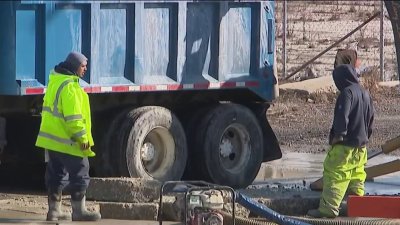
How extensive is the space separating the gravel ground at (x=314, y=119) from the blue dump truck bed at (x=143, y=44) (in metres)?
3.72

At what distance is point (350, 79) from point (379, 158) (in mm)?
5431

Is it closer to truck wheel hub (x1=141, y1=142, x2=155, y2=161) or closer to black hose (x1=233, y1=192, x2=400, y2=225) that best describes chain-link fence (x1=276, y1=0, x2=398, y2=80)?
truck wheel hub (x1=141, y1=142, x2=155, y2=161)

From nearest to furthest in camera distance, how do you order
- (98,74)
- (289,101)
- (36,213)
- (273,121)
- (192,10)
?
1. (36,213)
2. (98,74)
3. (192,10)
4. (273,121)
5. (289,101)

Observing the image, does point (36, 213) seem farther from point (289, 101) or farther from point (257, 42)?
point (289, 101)

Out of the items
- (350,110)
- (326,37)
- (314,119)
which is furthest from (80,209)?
(326,37)

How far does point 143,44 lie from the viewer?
530 inches

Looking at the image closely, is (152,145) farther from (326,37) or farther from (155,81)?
(326,37)

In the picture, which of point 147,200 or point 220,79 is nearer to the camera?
point 147,200

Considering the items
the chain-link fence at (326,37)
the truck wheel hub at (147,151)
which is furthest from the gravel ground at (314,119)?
the truck wheel hub at (147,151)

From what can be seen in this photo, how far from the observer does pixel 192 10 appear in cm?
1402

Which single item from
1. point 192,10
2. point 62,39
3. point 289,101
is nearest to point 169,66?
point 192,10

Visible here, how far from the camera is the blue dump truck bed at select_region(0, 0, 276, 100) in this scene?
12312 millimetres

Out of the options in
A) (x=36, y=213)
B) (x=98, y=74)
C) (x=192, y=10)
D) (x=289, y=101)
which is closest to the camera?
(x=36, y=213)

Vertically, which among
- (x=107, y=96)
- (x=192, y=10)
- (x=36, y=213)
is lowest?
(x=36, y=213)
